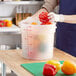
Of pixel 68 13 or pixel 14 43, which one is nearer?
pixel 68 13

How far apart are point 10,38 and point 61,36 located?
2.27 meters

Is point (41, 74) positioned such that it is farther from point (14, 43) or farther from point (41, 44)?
point (14, 43)

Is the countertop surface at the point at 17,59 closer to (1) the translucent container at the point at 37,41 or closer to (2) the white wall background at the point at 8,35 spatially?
(1) the translucent container at the point at 37,41

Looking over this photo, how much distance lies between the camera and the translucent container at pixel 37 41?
136 centimetres

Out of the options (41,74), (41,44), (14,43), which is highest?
(41,44)

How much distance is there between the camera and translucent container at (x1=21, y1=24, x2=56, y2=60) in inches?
53.5

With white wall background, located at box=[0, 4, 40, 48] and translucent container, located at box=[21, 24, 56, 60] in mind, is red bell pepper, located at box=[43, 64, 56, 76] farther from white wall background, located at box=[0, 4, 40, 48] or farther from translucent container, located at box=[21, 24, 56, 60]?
white wall background, located at box=[0, 4, 40, 48]

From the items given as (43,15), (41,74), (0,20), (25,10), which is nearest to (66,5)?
(43,15)

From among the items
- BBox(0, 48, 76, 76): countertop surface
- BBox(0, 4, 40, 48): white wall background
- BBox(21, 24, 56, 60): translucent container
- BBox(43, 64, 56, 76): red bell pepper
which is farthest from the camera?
BBox(0, 4, 40, 48): white wall background

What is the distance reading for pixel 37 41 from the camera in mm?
1370

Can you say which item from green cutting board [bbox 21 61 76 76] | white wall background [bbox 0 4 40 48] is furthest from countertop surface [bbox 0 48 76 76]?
white wall background [bbox 0 4 40 48]

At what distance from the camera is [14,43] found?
4086 millimetres

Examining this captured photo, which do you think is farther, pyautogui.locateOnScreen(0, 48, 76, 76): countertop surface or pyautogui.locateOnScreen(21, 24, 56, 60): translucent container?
pyautogui.locateOnScreen(21, 24, 56, 60): translucent container

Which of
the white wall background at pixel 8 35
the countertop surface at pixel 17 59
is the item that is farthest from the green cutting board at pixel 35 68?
the white wall background at pixel 8 35
